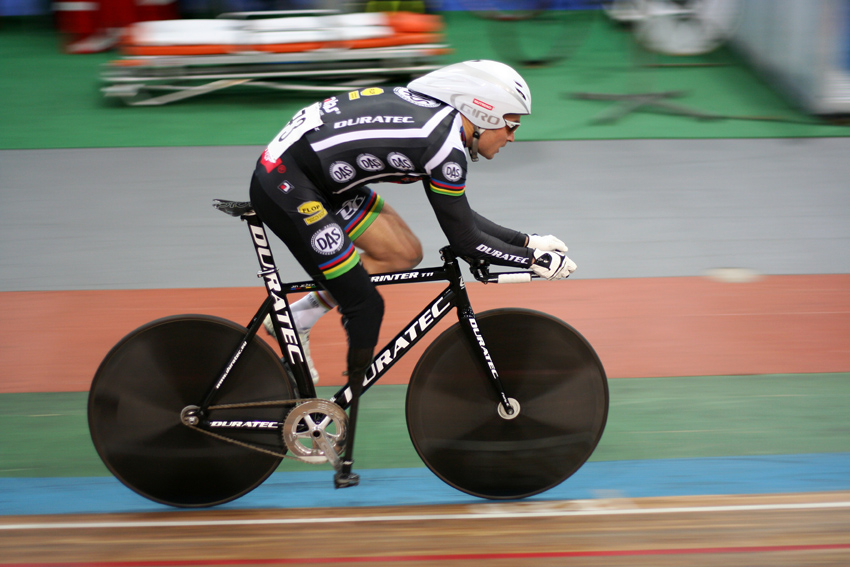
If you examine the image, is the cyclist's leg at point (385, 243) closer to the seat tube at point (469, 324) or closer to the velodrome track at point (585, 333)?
the seat tube at point (469, 324)

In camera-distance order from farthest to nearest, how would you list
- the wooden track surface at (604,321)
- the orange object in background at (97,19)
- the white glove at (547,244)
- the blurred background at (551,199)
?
the orange object in background at (97,19) < the wooden track surface at (604,321) < the blurred background at (551,199) < the white glove at (547,244)

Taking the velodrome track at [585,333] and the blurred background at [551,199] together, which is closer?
the velodrome track at [585,333]

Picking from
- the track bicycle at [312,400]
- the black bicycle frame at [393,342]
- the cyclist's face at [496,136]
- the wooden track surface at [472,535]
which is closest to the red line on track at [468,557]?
the wooden track surface at [472,535]

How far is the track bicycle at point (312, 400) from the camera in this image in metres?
2.97

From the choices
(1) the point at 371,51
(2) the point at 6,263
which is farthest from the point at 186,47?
(2) the point at 6,263

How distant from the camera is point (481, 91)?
2.78 meters

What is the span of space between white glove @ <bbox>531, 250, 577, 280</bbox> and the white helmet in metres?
0.48

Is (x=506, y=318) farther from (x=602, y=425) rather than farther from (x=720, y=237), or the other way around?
(x=720, y=237)

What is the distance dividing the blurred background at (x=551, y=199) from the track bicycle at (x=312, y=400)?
273mm

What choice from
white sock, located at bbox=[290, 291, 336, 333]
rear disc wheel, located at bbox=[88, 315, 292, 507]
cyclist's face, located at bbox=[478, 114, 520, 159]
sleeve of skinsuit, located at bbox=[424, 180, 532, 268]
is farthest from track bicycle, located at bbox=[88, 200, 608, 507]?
cyclist's face, located at bbox=[478, 114, 520, 159]

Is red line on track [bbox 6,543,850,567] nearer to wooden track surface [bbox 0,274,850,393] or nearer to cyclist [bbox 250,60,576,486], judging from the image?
cyclist [bbox 250,60,576,486]

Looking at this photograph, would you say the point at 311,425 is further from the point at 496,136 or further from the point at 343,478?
the point at 496,136

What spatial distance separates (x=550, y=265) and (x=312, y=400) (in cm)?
100

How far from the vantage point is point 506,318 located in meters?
3.02
